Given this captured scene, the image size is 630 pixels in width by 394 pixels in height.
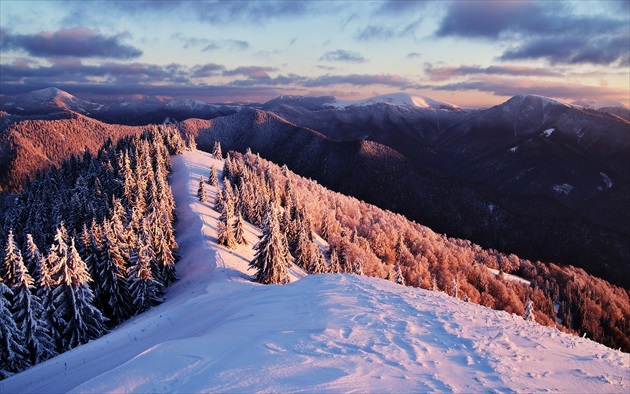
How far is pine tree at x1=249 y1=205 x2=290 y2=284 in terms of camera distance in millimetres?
41531

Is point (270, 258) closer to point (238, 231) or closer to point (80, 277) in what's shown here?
point (238, 231)

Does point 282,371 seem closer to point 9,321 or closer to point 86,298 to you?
point 9,321

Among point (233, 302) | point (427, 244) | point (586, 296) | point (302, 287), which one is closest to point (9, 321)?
point (233, 302)

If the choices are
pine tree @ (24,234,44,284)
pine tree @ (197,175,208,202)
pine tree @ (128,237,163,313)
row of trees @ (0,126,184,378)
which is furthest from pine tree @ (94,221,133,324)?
pine tree @ (197,175,208,202)

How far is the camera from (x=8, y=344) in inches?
1050

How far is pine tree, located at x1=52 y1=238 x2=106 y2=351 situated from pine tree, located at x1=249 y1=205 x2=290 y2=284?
16.3 meters

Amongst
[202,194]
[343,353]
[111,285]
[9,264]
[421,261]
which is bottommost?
[421,261]

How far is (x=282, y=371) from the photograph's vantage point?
9.84m

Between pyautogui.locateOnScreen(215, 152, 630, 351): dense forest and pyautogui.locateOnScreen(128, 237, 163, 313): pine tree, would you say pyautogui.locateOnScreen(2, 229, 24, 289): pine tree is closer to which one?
pyautogui.locateOnScreen(128, 237, 163, 313): pine tree

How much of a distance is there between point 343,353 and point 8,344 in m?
28.2

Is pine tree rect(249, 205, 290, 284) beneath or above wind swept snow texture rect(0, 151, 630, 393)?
beneath

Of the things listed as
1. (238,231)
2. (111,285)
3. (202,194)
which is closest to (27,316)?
(111,285)

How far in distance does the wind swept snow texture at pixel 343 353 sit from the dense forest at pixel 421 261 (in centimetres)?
4266

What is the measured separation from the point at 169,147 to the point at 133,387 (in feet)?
373
